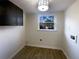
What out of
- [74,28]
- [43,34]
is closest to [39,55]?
[43,34]

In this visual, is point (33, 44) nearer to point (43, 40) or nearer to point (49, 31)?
point (43, 40)

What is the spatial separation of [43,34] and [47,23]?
0.66m

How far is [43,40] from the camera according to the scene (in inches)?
173

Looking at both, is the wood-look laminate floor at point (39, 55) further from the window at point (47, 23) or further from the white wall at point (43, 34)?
the window at point (47, 23)

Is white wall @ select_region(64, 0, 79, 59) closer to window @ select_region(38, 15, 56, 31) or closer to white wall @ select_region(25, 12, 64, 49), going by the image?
white wall @ select_region(25, 12, 64, 49)

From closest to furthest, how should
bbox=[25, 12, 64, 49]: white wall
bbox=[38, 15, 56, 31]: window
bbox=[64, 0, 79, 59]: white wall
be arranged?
bbox=[64, 0, 79, 59]: white wall → bbox=[25, 12, 64, 49]: white wall → bbox=[38, 15, 56, 31]: window

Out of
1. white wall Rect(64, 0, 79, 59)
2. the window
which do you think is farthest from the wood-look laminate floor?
the window

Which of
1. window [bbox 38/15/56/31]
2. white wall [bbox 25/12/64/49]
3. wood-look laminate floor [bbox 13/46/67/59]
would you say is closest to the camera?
wood-look laminate floor [bbox 13/46/67/59]

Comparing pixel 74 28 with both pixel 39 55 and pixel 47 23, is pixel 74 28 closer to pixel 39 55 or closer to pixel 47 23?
pixel 39 55

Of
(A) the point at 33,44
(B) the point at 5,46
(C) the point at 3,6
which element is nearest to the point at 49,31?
(A) the point at 33,44

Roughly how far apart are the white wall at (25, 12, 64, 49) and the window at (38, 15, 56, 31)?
222 millimetres

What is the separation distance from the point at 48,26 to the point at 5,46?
8.31 ft

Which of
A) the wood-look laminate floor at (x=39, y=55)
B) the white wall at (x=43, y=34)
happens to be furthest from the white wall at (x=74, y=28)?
the white wall at (x=43, y=34)

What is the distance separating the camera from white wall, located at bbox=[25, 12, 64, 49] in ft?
13.5
